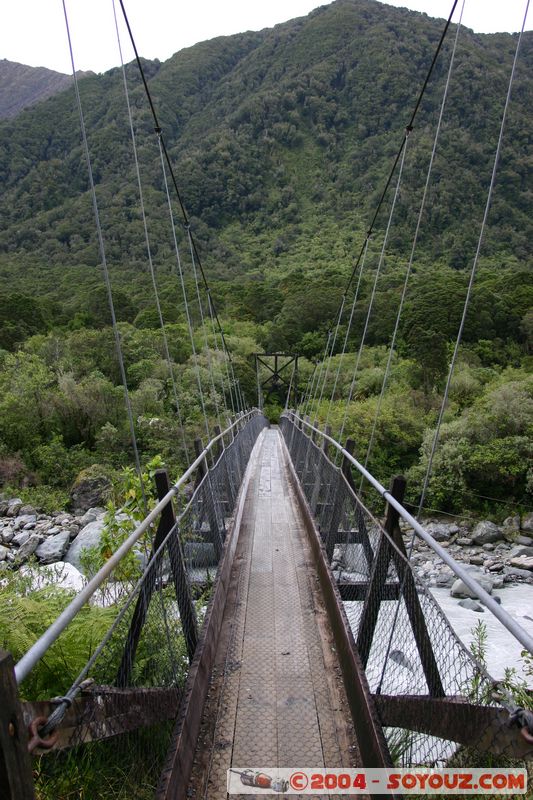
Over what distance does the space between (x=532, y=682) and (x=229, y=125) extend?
3606 inches

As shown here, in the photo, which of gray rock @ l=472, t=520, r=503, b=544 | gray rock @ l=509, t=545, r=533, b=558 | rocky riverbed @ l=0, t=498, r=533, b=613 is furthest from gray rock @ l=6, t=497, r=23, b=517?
gray rock @ l=509, t=545, r=533, b=558

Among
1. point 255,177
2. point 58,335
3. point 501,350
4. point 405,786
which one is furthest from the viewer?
point 255,177

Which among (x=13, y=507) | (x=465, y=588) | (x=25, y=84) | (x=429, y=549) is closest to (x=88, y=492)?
(x=13, y=507)

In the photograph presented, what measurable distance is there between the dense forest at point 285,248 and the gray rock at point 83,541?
259 centimetres

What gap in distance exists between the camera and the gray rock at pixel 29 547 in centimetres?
861

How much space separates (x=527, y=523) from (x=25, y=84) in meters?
161

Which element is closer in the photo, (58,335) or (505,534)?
(505,534)

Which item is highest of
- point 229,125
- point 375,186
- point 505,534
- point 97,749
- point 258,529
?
point 229,125

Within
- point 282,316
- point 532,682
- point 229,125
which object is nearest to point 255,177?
point 229,125

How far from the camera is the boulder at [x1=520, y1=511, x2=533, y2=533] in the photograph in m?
11.2

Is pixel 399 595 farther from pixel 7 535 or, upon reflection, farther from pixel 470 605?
pixel 7 535

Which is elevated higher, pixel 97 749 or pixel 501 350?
pixel 97 749

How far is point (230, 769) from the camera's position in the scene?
73.2 inches

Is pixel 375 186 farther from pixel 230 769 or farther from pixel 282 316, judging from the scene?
pixel 230 769
